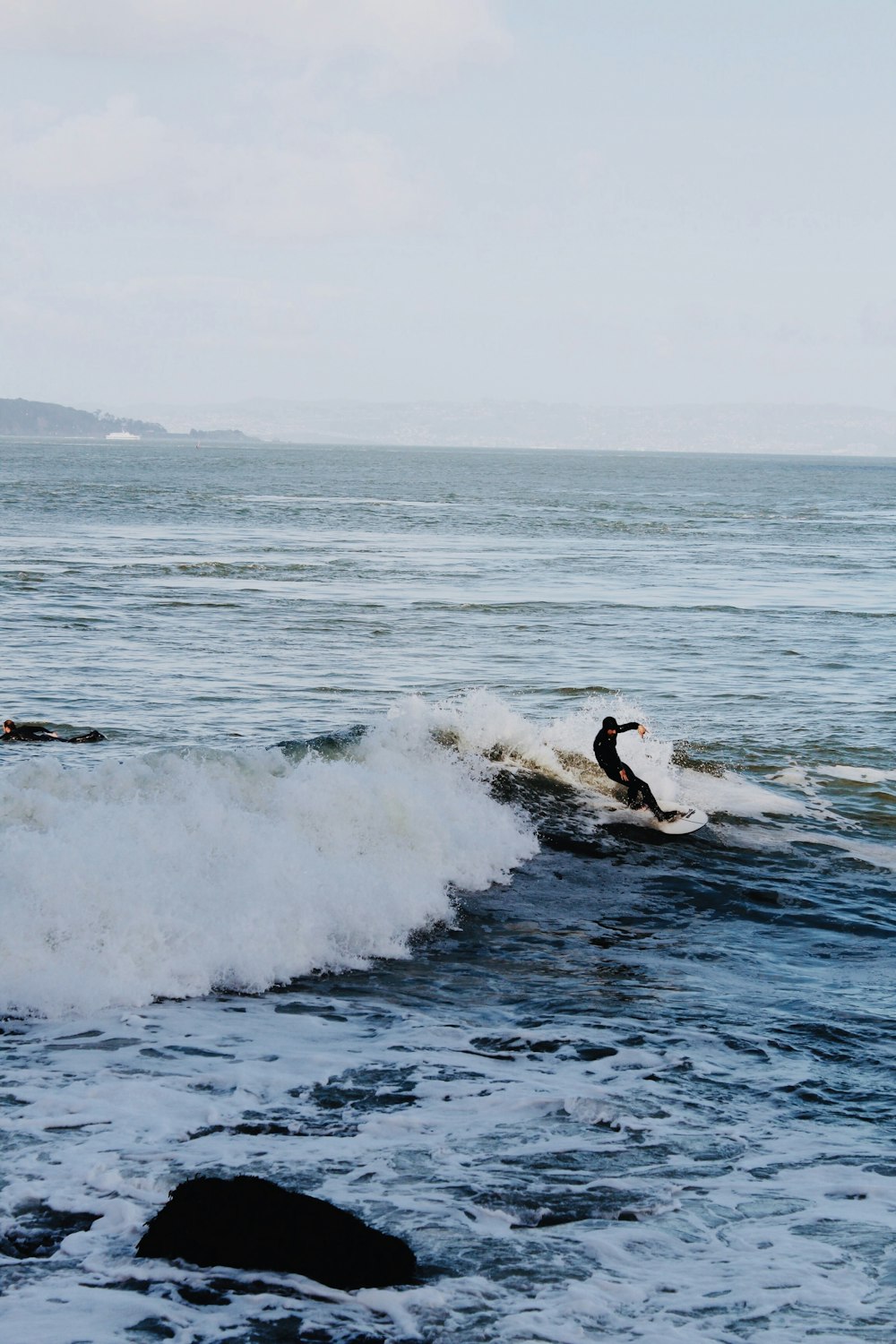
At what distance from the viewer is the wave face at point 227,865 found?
12781 mm

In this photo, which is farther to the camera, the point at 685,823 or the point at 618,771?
the point at 618,771

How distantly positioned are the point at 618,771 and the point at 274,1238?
40.4 feet

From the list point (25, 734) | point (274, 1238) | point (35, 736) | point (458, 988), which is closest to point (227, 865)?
point (458, 988)

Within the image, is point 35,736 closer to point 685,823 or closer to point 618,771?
point 618,771

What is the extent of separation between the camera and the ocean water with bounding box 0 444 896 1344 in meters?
7.91

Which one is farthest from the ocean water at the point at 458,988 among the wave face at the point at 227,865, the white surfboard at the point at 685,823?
the white surfboard at the point at 685,823

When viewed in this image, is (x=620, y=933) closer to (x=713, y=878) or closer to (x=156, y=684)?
(x=713, y=878)

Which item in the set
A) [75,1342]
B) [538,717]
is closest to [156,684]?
[538,717]

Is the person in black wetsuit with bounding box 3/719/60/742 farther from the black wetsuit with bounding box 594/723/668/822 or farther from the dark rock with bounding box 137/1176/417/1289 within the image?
the dark rock with bounding box 137/1176/417/1289

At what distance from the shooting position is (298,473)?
157m

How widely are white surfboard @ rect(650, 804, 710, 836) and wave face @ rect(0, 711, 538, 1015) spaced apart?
1.87 m

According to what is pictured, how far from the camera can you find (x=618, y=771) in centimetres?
1952

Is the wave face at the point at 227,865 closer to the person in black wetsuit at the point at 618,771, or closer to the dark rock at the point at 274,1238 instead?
the person in black wetsuit at the point at 618,771

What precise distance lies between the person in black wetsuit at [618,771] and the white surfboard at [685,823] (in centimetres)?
22
